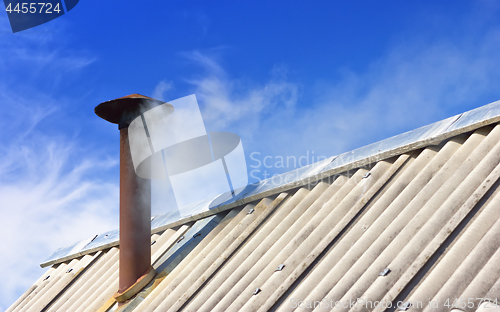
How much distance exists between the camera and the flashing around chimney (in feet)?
23.7

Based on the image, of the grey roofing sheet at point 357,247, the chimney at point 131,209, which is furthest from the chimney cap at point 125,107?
the grey roofing sheet at point 357,247

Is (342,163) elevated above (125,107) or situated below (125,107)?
below

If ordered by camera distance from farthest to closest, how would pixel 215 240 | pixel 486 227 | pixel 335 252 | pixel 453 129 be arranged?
pixel 215 240 < pixel 453 129 < pixel 335 252 < pixel 486 227

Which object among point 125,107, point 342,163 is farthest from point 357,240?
point 125,107

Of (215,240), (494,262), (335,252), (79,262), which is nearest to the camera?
(494,262)

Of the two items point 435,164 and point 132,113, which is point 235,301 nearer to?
point 435,164

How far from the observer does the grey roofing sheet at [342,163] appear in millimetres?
5848

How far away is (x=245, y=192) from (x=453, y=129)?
415 cm

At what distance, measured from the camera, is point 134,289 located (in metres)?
7.28

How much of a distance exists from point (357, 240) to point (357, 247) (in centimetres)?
16

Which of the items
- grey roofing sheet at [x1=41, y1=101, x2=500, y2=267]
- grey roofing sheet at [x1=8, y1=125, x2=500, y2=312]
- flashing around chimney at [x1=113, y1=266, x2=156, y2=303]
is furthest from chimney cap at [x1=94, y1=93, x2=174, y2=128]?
flashing around chimney at [x1=113, y1=266, x2=156, y2=303]

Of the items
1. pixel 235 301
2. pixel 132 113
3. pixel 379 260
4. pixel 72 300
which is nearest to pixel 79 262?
pixel 72 300

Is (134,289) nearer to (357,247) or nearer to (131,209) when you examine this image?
(131,209)

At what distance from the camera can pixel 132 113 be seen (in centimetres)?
824
